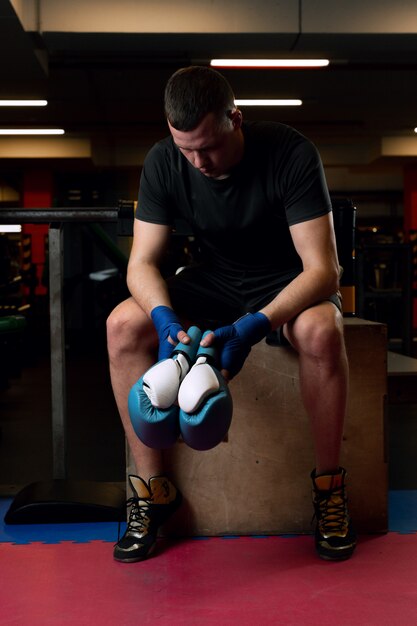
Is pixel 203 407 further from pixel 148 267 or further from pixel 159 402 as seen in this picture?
pixel 148 267

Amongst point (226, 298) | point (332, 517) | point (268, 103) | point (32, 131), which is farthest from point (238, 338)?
point (32, 131)

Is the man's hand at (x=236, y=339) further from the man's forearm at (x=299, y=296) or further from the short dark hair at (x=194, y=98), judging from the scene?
the short dark hair at (x=194, y=98)

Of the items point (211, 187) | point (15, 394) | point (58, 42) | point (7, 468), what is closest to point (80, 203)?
point (58, 42)

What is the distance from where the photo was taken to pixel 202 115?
146 cm

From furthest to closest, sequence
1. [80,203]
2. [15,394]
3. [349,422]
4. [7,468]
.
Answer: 1. [80,203]
2. [15,394]
3. [7,468]
4. [349,422]

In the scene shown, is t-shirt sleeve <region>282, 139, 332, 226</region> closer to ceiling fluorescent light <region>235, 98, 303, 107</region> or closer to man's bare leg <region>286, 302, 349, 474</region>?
man's bare leg <region>286, 302, 349, 474</region>

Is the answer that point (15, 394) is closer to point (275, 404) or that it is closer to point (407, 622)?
point (275, 404)

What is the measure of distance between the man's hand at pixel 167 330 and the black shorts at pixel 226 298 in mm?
154

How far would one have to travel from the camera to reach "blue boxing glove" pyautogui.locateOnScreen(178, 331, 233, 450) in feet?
4.23

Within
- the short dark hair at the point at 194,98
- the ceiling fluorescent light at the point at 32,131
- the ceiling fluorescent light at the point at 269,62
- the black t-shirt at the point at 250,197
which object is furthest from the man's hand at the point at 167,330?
the ceiling fluorescent light at the point at 32,131

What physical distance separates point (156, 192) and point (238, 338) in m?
0.47

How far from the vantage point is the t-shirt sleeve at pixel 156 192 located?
1689mm

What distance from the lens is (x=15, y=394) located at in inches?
168

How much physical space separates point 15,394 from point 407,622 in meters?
3.40
